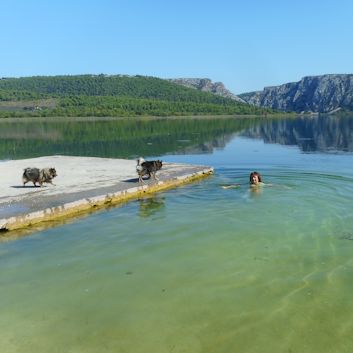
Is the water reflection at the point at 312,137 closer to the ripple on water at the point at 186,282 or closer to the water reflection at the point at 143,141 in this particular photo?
the water reflection at the point at 143,141

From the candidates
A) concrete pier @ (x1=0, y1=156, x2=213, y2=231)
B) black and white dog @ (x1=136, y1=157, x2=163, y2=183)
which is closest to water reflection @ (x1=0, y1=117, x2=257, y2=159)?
concrete pier @ (x1=0, y1=156, x2=213, y2=231)

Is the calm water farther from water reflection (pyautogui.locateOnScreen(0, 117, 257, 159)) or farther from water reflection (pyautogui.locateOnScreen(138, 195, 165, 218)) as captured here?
water reflection (pyautogui.locateOnScreen(0, 117, 257, 159))

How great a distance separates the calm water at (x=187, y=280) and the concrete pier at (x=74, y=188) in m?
0.89

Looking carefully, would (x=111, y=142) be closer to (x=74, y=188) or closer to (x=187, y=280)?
(x=74, y=188)

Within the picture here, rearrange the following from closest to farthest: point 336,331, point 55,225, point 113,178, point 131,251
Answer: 1. point 336,331
2. point 131,251
3. point 55,225
4. point 113,178

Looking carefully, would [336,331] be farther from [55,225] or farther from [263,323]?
[55,225]

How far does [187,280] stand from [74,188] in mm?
10586

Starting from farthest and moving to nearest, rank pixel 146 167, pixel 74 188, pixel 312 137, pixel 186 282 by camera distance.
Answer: pixel 312 137 < pixel 146 167 < pixel 74 188 < pixel 186 282

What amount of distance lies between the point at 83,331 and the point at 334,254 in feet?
24.1

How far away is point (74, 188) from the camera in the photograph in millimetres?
19875

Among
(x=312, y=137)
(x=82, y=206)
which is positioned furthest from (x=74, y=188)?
(x=312, y=137)

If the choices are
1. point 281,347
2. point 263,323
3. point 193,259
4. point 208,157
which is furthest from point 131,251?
point 208,157

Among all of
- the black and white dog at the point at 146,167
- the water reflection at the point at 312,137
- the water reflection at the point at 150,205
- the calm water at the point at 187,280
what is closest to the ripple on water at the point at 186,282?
the calm water at the point at 187,280

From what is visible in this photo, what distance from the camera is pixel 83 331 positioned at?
8.28 m
